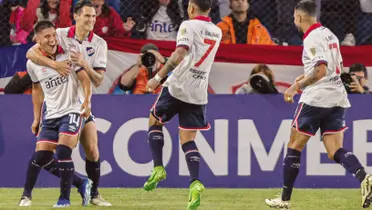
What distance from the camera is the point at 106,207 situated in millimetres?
9992

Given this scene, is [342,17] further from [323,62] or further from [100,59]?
[100,59]

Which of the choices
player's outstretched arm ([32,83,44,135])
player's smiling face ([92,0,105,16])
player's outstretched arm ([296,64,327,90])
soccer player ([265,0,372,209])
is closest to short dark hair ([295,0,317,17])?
soccer player ([265,0,372,209])

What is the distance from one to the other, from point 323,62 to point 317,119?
0.67 meters

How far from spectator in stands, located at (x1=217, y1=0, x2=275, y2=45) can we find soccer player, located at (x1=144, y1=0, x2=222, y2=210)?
384 centimetres

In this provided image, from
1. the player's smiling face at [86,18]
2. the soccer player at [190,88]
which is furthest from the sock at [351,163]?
the player's smiling face at [86,18]

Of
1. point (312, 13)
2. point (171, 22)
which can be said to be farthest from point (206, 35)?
point (171, 22)

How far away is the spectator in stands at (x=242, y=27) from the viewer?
13.6m

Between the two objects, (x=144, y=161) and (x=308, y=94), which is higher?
(x=308, y=94)

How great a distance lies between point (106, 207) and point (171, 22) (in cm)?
443

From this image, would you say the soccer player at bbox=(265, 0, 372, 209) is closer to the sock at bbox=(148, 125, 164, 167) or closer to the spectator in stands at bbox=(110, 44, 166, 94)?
the sock at bbox=(148, 125, 164, 167)

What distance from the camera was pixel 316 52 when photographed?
9.41 metres

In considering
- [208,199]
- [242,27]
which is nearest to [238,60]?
[242,27]

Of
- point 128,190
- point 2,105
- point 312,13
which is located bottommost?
point 128,190

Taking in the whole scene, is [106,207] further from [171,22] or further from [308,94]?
[171,22]
